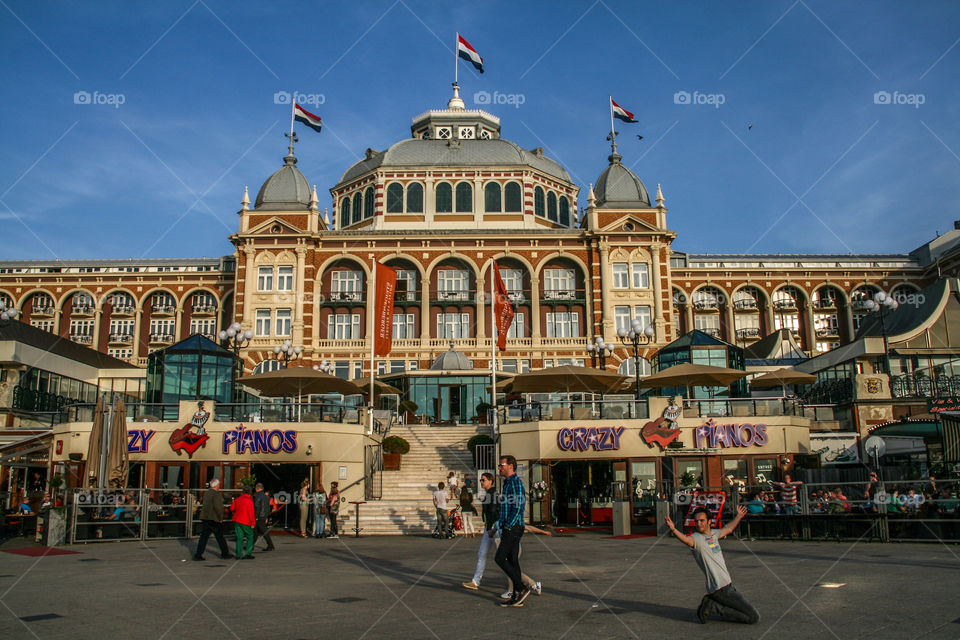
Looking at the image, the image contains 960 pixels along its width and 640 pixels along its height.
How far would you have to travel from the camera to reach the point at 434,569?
574 inches

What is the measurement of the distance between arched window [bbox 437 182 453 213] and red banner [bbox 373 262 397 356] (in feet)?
71.9

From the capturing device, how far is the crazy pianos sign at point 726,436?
27.5 m

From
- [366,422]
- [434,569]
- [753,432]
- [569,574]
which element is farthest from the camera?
[366,422]

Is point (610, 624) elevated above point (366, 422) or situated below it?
below

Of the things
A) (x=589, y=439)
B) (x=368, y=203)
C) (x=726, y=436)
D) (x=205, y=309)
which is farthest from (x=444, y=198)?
(x=726, y=436)

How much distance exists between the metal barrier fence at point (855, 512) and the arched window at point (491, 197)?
3818 centimetres

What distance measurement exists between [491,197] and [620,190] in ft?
28.6

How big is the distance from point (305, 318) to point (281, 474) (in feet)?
81.8

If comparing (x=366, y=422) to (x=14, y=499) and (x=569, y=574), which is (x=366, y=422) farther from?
(x=569, y=574)

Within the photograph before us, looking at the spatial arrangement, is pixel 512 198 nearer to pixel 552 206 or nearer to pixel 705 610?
pixel 552 206

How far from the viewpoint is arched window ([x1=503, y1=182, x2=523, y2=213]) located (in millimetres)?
57062

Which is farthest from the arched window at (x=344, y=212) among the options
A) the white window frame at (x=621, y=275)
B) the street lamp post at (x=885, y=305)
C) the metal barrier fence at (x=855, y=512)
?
the metal barrier fence at (x=855, y=512)

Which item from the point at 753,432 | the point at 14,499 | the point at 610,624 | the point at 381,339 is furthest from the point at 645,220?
the point at 610,624

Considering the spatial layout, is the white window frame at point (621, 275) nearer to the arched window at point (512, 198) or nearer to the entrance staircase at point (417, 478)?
the arched window at point (512, 198)
